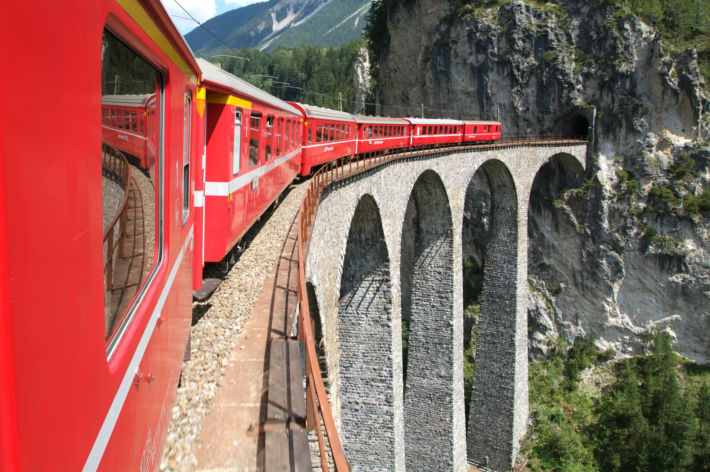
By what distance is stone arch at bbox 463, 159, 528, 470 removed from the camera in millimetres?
21797

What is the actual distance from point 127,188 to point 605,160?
30.2m

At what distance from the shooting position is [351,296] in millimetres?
15539

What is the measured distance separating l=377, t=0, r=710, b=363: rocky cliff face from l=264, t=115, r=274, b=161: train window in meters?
23.2

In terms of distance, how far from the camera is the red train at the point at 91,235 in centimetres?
108

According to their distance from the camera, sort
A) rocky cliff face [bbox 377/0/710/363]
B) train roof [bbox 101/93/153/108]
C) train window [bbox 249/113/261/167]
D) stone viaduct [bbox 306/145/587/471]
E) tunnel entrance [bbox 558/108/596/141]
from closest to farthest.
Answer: train roof [bbox 101/93/153/108] → train window [bbox 249/113/261/167] → stone viaduct [bbox 306/145/587/471] → rocky cliff face [bbox 377/0/710/363] → tunnel entrance [bbox 558/108/596/141]

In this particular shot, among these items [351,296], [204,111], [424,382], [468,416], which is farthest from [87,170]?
[468,416]

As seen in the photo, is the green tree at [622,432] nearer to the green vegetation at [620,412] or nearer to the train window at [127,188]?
the green vegetation at [620,412]

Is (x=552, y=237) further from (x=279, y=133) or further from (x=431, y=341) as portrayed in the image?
(x=279, y=133)

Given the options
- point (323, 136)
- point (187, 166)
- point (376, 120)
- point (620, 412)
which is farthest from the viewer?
point (620, 412)

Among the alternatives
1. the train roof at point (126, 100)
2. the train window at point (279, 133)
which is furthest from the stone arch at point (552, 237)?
the train roof at point (126, 100)

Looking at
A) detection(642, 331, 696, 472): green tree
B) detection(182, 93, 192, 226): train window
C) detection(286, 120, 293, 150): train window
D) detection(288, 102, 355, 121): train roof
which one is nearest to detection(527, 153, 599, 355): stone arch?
detection(642, 331, 696, 472): green tree

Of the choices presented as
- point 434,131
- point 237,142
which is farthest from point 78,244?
point 434,131

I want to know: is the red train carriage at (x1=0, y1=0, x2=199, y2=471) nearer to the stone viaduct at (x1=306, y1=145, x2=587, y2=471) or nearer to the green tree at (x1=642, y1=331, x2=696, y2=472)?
the stone viaduct at (x1=306, y1=145, x2=587, y2=471)

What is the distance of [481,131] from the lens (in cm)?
2689
